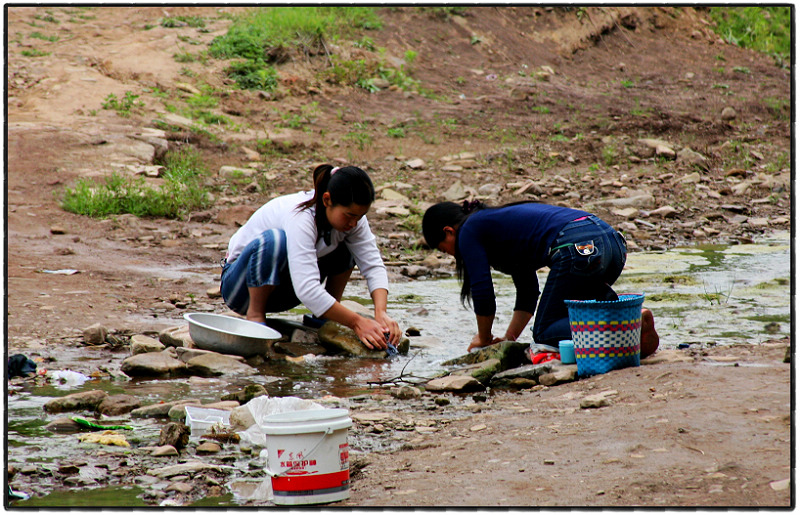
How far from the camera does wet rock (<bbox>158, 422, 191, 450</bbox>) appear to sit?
2.89 meters

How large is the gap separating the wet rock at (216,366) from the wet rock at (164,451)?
1.26 metres

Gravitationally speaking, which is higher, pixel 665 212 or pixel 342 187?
pixel 342 187

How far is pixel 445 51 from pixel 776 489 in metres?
14.6

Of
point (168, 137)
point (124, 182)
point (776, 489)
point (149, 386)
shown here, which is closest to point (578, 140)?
point (168, 137)

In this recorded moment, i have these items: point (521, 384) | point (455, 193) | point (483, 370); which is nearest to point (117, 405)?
point (483, 370)

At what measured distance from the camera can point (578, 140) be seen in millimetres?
12031

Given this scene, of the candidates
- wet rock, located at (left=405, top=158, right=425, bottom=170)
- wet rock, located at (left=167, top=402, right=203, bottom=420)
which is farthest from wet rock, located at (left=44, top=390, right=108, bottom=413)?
wet rock, located at (left=405, top=158, right=425, bottom=170)

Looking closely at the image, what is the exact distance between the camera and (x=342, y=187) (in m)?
4.19

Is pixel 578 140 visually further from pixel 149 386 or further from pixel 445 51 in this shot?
pixel 149 386

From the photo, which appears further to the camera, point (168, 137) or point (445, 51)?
point (445, 51)

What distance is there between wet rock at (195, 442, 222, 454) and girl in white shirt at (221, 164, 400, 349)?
1500 millimetres

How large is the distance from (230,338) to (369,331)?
2.42ft

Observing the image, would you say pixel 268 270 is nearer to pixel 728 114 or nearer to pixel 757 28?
pixel 728 114

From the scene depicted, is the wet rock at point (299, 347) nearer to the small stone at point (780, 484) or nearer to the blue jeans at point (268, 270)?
the blue jeans at point (268, 270)
